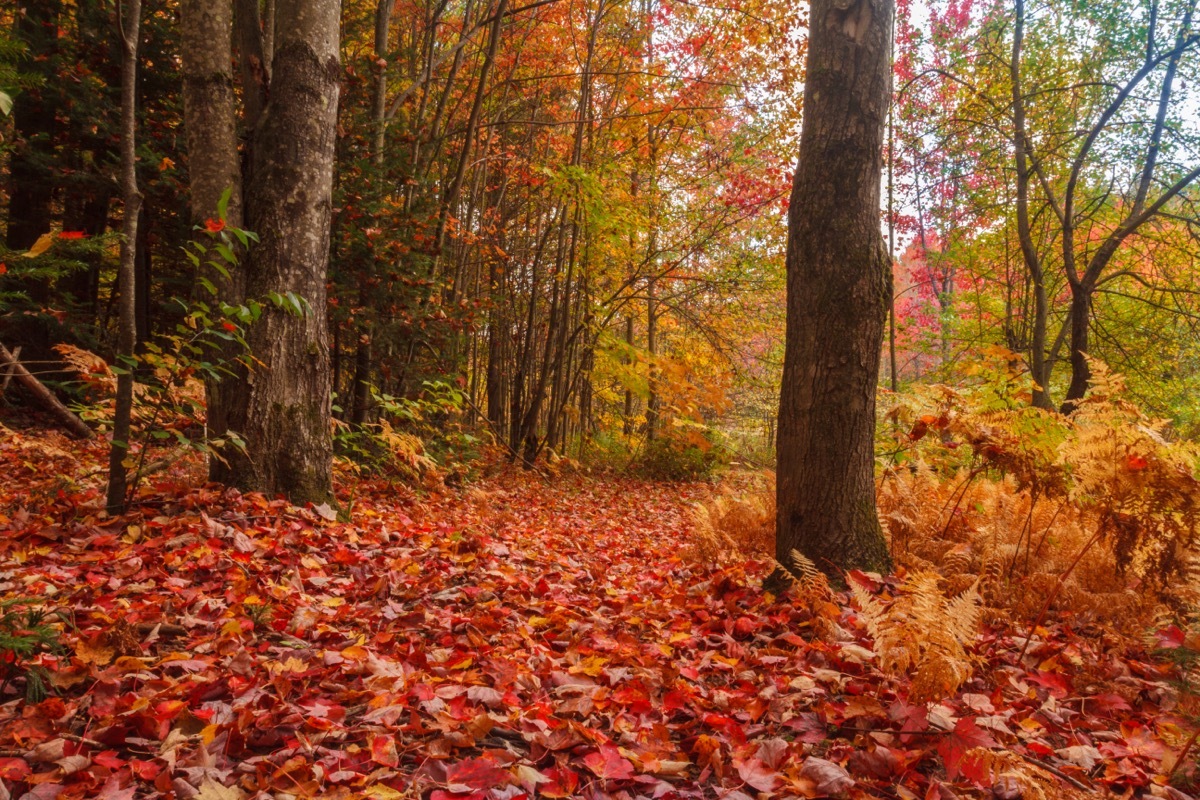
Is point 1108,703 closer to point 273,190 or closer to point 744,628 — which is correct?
point 744,628

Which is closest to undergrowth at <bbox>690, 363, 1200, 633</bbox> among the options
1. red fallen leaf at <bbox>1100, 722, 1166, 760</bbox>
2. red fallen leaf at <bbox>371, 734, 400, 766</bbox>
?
red fallen leaf at <bbox>1100, 722, 1166, 760</bbox>

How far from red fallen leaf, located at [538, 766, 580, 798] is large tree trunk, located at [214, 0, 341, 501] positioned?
3165mm

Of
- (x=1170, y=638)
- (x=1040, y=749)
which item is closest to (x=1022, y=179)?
(x=1170, y=638)

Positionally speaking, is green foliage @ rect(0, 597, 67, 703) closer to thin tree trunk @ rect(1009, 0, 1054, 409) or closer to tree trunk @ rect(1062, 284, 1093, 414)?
tree trunk @ rect(1062, 284, 1093, 414)

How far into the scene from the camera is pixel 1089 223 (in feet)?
34.2

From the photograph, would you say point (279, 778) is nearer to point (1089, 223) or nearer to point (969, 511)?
point (969, 511)

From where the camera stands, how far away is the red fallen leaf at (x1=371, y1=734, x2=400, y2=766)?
193cm

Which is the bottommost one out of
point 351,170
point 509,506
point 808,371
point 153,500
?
point 509,506

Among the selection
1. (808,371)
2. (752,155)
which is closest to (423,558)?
(808,371)

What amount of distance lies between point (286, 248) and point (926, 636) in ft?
14.1

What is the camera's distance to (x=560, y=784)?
1.90 metres

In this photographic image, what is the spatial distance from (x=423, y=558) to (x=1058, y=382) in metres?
13.7

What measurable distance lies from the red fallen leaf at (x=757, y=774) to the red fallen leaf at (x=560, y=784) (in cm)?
51

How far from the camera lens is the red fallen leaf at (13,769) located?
5.41 ft
